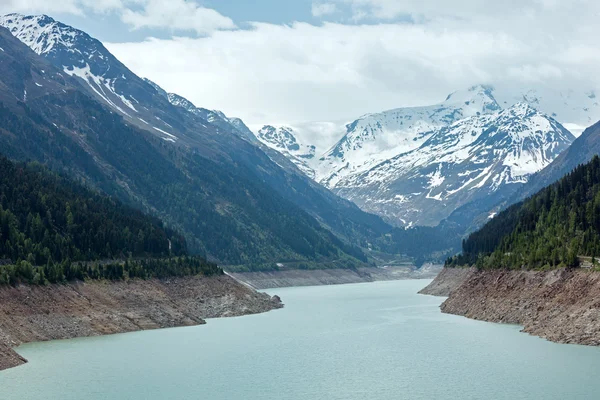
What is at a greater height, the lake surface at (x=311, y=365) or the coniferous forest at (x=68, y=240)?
the coniferous forest at (x=68, y=240)

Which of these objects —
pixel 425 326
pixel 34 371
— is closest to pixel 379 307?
pixel 425 326

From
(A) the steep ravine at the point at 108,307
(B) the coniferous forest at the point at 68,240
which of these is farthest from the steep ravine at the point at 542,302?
(B) the coniferous forest at the point at 68,240

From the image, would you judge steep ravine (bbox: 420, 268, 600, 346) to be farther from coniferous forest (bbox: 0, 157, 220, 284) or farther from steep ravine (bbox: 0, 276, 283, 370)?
coniferous forest (bbox: 0, 157, 220, 284)

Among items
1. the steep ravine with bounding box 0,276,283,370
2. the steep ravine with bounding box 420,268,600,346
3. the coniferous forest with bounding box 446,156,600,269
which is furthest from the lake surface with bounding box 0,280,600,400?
the coniferous forest with bounding box 446,156,600,269

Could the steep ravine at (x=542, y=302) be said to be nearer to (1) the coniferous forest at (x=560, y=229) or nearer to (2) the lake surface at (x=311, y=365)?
(1) the coniferous forest at (x=560, y=229)

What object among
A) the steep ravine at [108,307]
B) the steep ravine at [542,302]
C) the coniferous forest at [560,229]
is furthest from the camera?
the coniferous forest at [560,229]
